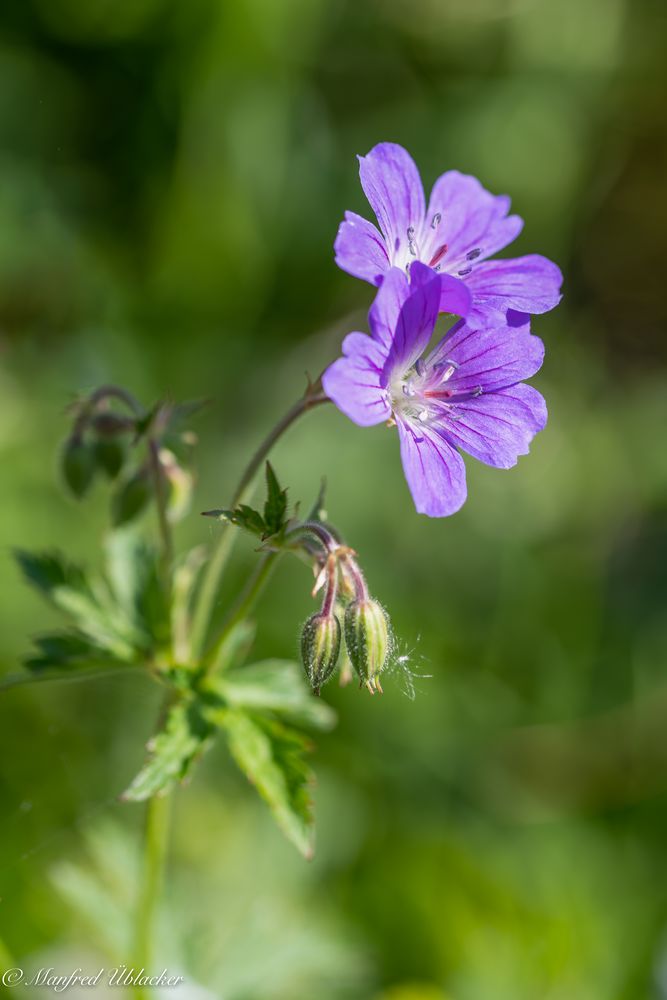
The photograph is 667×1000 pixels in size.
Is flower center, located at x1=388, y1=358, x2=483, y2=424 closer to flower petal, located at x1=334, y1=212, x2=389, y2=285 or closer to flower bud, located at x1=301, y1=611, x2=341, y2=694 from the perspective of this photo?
flower petal, located at x1=334, y1=212, x2=389, y2=285

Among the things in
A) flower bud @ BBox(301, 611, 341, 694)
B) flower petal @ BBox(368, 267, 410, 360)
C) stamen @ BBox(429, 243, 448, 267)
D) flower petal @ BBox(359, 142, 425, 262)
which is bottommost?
flower bud @ BBox(301, 611, 341, 694)

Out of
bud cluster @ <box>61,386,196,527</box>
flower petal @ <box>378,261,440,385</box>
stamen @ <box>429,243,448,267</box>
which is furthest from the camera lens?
bud cluster @ <box>61,386,196,527</box>

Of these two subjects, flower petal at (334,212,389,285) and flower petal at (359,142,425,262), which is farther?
flower petal at (359,142,425,262)

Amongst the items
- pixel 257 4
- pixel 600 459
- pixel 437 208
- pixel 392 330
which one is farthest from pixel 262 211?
pixel 392 330

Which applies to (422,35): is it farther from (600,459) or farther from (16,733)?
(16,733)

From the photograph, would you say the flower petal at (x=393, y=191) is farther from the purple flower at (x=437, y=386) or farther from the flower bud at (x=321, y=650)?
the flower bud at (x=321, y=650)

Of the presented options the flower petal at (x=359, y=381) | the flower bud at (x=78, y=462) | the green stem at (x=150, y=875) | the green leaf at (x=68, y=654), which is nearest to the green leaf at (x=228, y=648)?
the green leaf at (x=68, y=654)

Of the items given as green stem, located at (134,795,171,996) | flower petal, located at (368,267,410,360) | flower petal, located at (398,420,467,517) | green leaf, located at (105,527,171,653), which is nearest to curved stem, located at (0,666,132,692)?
green leaf, located at (105,527,171,653)

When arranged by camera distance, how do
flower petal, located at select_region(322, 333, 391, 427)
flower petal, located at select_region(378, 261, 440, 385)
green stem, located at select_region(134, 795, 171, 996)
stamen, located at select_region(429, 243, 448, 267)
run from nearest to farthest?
flower petal, located at select_region(322, 333, 391, 427) → flower petal, located at select_region(378, 261, 440, 385) → stamen, located at select_region(429, 243, 448, 267) → green stem, located at select_region(134, 795, 171, 996)

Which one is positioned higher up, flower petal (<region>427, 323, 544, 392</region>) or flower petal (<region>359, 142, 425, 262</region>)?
flower petal (<region>359, 142, 425, 262</region>)
